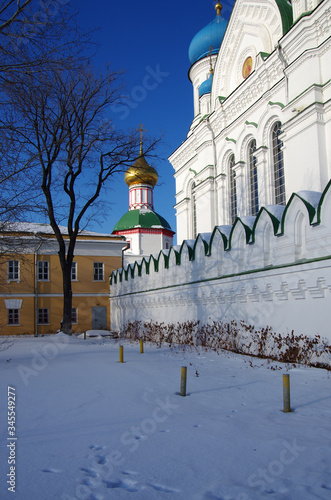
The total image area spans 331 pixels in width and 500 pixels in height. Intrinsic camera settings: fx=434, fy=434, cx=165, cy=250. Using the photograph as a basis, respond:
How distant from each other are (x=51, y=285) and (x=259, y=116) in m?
15.4

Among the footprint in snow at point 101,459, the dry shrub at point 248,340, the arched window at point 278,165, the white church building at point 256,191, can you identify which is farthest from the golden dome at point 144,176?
the footprint in snow at point 101,459

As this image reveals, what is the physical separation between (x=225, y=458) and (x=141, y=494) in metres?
1.00

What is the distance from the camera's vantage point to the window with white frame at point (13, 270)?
25203 millimetres

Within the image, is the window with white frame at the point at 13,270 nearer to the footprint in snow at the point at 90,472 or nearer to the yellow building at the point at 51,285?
the yellow building at the point at 51,285

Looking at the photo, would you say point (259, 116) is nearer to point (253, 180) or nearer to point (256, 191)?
point (253, 180)

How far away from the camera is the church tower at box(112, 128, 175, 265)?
41.8 metres

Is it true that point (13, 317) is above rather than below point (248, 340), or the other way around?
above

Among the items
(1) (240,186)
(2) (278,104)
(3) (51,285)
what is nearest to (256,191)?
(1) (240,186)

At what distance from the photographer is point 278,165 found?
1698 cm

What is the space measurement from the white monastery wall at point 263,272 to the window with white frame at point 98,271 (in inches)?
428

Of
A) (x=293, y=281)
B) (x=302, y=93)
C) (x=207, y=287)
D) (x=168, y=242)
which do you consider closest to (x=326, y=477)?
(x=293, y=281)

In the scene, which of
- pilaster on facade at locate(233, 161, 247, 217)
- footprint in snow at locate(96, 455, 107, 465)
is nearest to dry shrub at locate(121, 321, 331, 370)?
footprint in snow at locate(96, 455, 107, 465)

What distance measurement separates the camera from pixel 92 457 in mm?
3938

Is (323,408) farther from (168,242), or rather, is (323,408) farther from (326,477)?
(168,242)
